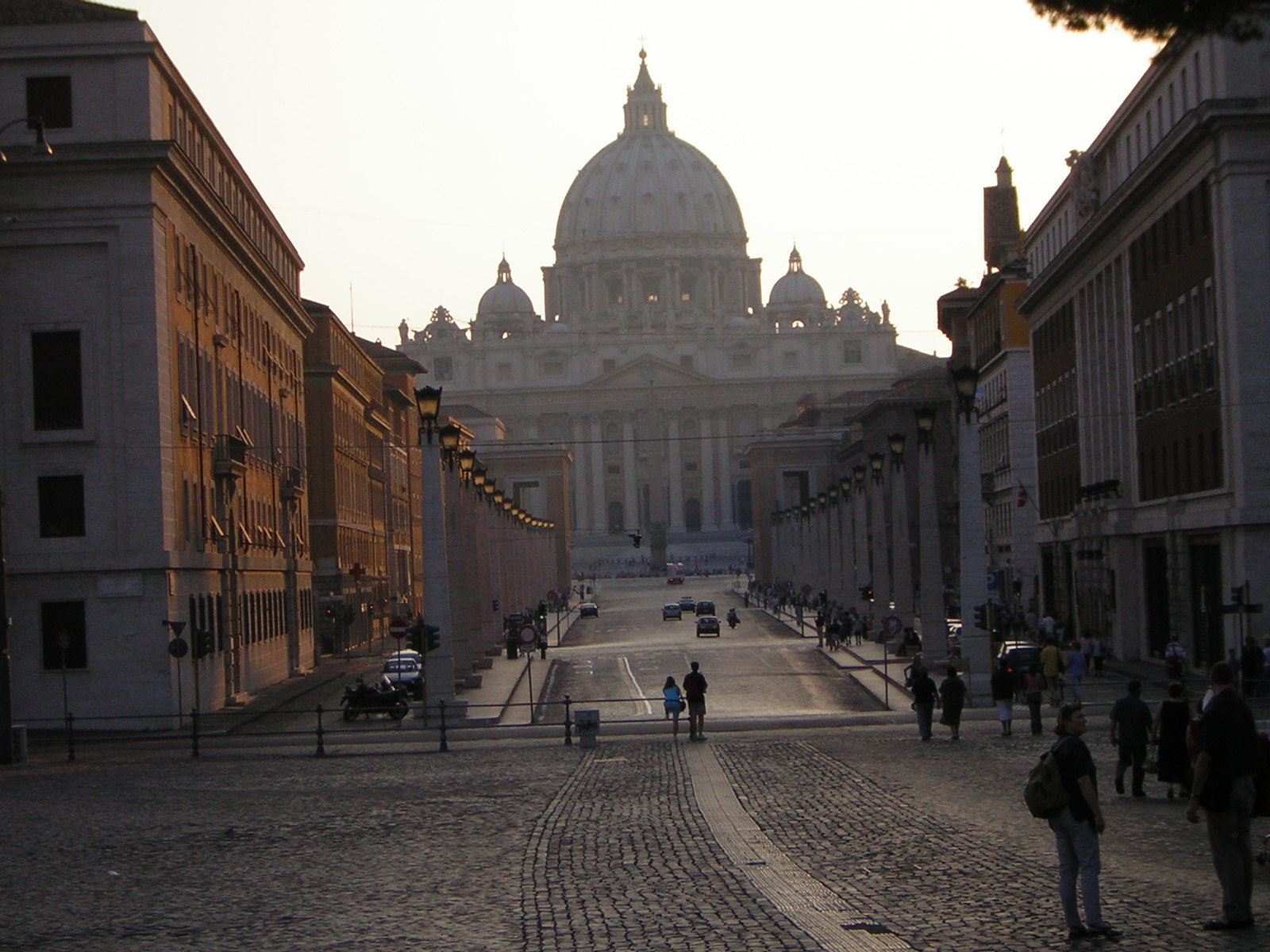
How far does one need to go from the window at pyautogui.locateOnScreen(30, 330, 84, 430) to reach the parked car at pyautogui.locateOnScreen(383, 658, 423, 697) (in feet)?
28.5

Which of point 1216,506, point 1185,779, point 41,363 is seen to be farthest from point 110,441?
point 1185,779

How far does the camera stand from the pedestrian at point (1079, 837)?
13229 mm

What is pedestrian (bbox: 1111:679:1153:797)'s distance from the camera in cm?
2208

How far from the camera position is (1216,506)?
141ft

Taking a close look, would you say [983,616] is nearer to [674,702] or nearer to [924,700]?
[674,702]

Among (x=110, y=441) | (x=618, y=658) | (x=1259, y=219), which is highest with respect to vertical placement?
(x=1259, y=219)

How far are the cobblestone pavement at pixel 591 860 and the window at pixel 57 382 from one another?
14.0 meters

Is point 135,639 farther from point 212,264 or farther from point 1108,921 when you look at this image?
point 1108,921

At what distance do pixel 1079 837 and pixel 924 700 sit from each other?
18.1m

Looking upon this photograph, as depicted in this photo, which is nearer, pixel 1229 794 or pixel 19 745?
pixel 1229 794

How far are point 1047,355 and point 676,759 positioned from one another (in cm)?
3928

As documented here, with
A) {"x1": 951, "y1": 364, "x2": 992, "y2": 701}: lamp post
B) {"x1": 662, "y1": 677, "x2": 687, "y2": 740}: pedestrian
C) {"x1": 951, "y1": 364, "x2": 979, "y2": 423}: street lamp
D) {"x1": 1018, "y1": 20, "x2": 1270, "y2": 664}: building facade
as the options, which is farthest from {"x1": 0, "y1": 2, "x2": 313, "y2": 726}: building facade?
{"x1": 1018, "y1": 20, "x2": 1270, "y2": 664}: building facade

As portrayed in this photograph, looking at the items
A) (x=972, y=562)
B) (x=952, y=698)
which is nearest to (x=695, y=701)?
(x=952, y=698)

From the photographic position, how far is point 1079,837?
13453mm
